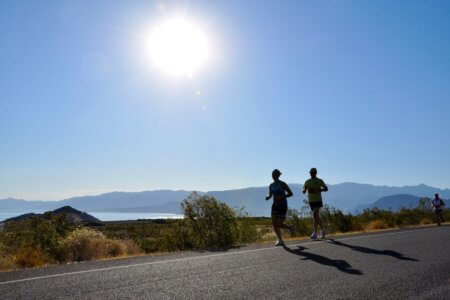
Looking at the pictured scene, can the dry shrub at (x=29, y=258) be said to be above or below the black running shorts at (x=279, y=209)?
below

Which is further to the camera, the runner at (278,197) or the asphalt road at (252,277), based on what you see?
the runner at (278,197)

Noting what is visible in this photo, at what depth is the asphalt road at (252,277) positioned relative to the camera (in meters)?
5.06

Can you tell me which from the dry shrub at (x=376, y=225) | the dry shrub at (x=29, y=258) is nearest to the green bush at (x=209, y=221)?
the dry shrub at (x=29, y=258)

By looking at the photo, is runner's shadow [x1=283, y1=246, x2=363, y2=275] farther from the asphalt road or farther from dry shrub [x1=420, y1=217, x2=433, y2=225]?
dry shrub [x1=420, y1=217, x2=433, y2=225]

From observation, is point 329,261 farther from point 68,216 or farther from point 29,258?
point 68,216

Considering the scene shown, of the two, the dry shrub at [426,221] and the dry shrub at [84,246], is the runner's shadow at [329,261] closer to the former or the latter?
the dry shrub at [84,246]

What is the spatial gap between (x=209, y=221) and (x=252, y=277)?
26.9 ft

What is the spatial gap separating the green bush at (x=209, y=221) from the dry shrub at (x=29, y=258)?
5.30 m

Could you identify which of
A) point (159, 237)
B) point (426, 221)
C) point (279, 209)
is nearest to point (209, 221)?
point (159, 237)

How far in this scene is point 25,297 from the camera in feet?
16.1

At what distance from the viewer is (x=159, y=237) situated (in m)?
16.3

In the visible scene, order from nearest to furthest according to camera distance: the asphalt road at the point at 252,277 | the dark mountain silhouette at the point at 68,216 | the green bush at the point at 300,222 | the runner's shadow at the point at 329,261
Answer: the asphalt road at the point at 252,277 < the runner's shadow at the point at 329,261 < the dark mountain silhouette at the point at 68,216 < the green bush at the point at 300,222

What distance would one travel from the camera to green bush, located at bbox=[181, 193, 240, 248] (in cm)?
1391

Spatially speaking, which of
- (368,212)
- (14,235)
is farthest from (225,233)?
(368,212)
